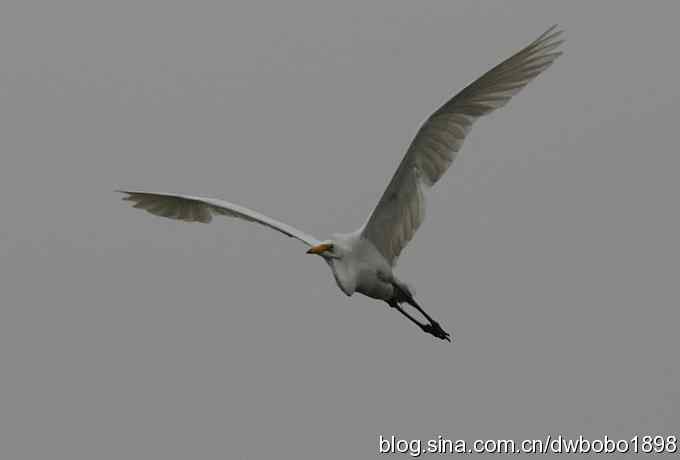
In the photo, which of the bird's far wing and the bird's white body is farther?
the bird's far wing

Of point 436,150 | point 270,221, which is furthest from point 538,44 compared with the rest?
point 270,221

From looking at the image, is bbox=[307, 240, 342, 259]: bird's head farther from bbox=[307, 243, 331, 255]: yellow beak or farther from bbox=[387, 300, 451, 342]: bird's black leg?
bbox=[387, 300, 451, 342]: bird's black leg

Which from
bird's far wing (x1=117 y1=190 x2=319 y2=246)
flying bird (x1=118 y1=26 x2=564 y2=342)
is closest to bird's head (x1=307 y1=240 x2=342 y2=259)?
flying bird (x1=118 y1=26 x2=564 y2=342)

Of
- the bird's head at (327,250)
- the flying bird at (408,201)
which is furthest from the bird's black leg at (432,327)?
the bird's head at (327,250)

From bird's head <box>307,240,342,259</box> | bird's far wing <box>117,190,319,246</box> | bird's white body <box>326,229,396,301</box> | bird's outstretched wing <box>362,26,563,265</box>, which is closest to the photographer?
bird's outstretched wing <box>362,26,563,265</box>

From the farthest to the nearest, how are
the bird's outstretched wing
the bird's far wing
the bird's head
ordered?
the bird's far wing → the bird's head → the bird's outstretched wing

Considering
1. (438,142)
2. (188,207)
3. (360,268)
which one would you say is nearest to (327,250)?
Answer: (360,268)

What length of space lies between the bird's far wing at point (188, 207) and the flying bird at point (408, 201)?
0.07ft

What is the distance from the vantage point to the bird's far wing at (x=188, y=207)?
17109 millimetres

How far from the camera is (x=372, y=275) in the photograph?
53.7 feet

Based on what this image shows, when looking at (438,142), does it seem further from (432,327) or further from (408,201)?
(432,327)

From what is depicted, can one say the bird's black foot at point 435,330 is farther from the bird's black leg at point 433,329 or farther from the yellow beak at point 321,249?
the yellow beak at point 321,249

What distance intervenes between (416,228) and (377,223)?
1.58 ft

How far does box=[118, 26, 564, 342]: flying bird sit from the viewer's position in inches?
582
